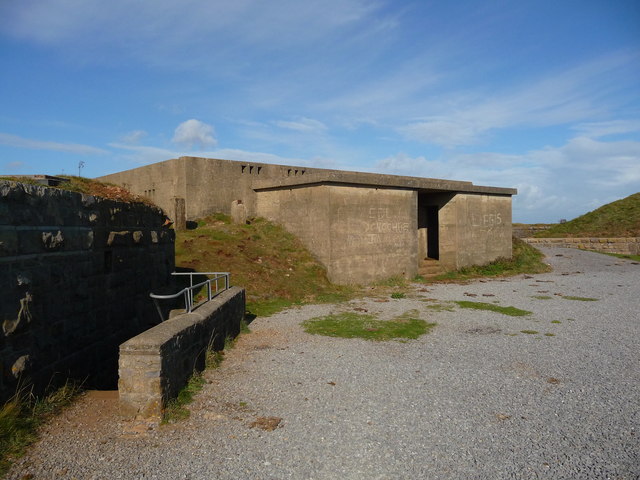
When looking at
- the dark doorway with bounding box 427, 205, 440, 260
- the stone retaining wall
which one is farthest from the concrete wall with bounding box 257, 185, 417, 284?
the stone retaining wall

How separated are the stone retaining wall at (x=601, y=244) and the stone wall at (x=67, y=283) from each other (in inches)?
1311

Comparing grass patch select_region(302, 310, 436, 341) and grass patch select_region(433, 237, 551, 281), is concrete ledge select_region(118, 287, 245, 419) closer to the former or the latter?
grass patch select_region(302, 310, 436, 341)

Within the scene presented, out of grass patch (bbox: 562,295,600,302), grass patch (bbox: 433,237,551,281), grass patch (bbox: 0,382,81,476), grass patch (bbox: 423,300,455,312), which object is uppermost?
grass patch (bbox: 433,237,551,281)

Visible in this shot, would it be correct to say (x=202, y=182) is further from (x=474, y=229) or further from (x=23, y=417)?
(x=23, y=417)

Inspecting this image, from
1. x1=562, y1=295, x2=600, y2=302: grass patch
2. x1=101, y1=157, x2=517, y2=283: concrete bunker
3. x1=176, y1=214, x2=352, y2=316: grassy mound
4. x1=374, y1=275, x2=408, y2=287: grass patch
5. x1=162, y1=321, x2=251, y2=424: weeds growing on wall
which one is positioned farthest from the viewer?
x1=374, y1=275, x2=408, y2=287: grass patch

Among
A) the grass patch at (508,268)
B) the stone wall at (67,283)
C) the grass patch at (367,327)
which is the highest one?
the stone wall at (67,283)

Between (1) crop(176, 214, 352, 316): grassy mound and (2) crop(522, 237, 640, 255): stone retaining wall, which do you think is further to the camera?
(2) crop(522, 237, 640, 255): stone retaining wall

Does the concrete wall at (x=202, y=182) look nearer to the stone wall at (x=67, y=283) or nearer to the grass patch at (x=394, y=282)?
the grass patch at (x=394, y=282)

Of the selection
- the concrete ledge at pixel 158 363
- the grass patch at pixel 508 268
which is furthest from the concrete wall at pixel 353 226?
the concrete ledge at pixel 158 363

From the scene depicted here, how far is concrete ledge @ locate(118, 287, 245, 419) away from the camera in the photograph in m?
4.82

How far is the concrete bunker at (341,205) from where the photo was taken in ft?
51.6

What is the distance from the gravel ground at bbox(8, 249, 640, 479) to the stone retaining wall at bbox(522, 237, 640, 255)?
26.2 m

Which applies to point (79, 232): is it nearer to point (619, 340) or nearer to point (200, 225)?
point (619, 340)

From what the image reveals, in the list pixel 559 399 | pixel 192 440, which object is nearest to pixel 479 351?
pixel 559 399
